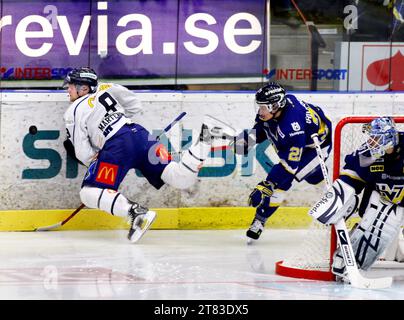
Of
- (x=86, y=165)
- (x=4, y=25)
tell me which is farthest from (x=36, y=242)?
(x=4, y=25)

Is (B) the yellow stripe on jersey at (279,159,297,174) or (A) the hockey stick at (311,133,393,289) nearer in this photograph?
(A) the hockey stick at (311,133,393,289)

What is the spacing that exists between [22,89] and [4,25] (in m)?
0.43

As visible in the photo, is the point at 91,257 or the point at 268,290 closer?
the point at 268,290

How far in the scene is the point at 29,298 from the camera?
577 centimetres

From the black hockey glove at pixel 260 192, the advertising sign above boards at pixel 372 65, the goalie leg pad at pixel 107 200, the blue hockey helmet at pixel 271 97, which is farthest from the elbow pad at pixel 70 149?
the advertising sign above boards at pixel 372 65

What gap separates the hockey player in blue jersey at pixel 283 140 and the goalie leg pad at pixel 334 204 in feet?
3.75

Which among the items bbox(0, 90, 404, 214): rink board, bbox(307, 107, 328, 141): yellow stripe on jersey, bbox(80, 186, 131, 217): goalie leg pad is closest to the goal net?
bbox(307, 107, 328, 141): yellow stripe on jersey

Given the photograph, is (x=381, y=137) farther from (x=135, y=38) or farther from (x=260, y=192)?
(x=135, y=38)

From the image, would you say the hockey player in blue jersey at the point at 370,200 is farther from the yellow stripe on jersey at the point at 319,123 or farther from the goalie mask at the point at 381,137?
the yellow stripe on jersey at the point at 319,123

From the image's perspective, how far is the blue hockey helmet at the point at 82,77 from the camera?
25.8ft

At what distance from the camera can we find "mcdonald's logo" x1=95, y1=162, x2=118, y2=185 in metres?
7.71

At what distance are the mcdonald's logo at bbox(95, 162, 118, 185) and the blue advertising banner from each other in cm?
82

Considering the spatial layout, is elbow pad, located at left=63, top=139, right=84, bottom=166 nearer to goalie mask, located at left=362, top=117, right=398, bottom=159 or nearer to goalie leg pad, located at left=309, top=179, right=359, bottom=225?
goalie leg pad, located at left=309, top=179, right=359, bottom=225
